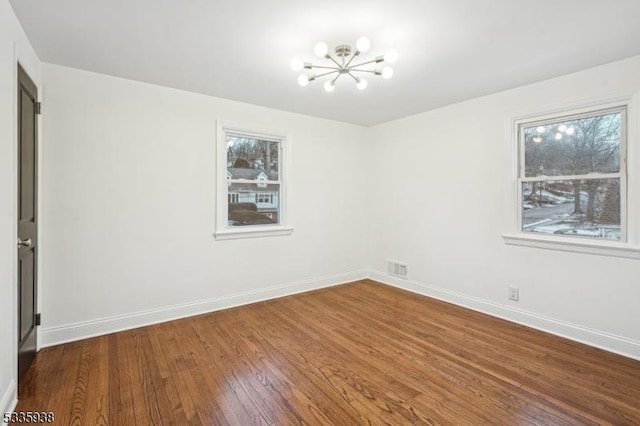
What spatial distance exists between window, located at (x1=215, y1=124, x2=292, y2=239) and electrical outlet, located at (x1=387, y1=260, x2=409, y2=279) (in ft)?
5.20

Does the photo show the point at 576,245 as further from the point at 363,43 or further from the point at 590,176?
the point at 363,43

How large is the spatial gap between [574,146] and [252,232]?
3.45 meters

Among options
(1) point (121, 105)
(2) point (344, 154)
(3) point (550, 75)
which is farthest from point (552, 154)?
(1) point (121, 105)

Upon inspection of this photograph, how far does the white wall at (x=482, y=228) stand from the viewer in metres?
2.72

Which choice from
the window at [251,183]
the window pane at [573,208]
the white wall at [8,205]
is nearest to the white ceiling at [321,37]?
the white wall at [8,205]

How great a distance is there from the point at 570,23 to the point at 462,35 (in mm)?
661

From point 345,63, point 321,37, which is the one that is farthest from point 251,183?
point 321,37

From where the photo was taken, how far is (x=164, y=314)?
130 inches

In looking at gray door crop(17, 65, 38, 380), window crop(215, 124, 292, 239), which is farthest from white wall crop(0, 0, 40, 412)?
window crop(215, 124, 292, 239)

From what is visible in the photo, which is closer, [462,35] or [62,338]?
[462,35]

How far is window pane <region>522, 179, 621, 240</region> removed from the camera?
9.09ft

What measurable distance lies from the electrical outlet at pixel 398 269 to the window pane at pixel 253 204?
1.78 meters

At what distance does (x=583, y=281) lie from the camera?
113 inches

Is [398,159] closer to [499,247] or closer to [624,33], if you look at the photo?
[499,247]
